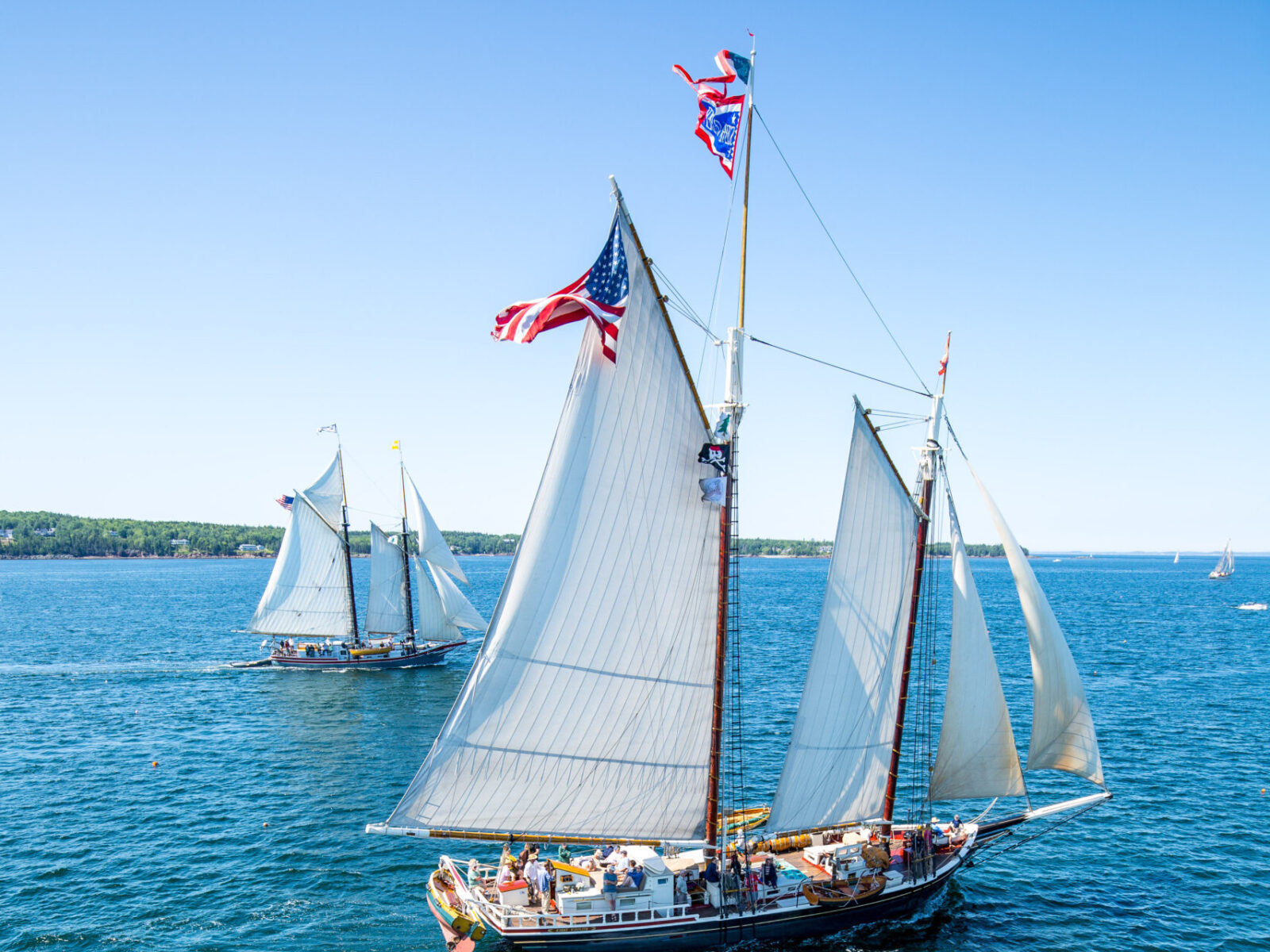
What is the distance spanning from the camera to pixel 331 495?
7481 centimetres

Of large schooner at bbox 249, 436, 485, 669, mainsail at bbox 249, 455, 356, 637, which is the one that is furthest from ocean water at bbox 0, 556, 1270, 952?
mainsail at bbox 249, 455, 356, 637

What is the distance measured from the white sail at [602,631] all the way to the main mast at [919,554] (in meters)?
7.37

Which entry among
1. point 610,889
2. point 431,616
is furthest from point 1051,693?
point 431,616

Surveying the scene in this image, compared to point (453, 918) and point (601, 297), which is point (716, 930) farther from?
point (601, 297)

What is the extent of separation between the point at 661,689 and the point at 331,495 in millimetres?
56921

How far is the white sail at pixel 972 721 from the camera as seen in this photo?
28.6 metres

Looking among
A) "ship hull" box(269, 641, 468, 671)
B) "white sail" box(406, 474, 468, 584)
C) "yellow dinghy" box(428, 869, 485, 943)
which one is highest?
"white sail" box(406, 474, 468, 584)

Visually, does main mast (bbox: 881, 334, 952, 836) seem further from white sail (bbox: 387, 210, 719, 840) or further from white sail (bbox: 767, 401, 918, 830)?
white sail (bbox: 387, 210, 719, 840)

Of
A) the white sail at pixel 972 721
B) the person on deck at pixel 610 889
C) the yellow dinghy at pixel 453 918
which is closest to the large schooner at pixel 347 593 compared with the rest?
the yellow dinghy at pixel 453 918

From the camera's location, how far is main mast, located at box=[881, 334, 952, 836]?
28.5 m

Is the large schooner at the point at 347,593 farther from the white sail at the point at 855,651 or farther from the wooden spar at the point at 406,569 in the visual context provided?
the white sail at the point at 855,651

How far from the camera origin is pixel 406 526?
7706cm

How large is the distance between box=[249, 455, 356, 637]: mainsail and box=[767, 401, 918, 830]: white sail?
182 feet

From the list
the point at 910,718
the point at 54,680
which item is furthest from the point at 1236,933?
the point at 54,680
